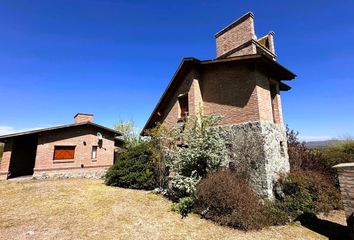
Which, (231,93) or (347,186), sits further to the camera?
(231,93)

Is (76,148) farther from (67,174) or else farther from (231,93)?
(231,93)

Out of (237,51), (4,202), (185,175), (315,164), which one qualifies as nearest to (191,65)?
(237,51)

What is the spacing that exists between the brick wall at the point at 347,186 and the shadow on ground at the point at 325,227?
79 cm

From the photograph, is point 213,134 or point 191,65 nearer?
point 213,134

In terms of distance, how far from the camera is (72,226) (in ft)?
21.2

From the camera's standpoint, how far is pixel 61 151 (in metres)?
18.3

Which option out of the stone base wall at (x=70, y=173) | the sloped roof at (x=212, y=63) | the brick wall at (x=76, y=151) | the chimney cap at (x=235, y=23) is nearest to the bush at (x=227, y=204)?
the sloped roof at (x=212, y=63)

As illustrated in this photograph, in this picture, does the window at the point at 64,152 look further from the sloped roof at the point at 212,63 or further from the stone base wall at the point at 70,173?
the sloped roof at the point at 212,63

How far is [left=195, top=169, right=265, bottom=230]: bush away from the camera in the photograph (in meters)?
6.62

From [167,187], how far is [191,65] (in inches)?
307

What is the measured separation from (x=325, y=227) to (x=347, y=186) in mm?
1933

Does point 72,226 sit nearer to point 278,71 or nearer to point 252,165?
point 252,165

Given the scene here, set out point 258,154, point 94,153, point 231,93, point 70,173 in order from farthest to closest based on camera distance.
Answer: point 94,153 → point 70,173 → point 231,93 → point 258,154

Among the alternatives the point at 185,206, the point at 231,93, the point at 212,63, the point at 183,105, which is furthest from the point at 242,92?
the point at 185,206
